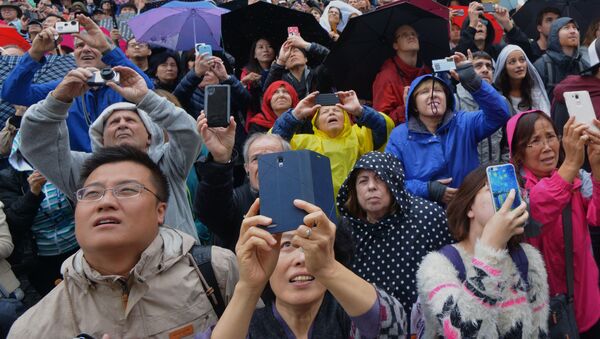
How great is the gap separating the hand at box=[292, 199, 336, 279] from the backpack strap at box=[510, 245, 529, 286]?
1.20 meters

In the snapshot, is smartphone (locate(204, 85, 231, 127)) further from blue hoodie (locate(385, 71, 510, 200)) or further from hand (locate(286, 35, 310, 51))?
hand (locate(286, 35, 310, 51))

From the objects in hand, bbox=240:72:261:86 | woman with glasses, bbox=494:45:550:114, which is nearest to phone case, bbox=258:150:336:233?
woman with glasses, bbox=494:45:550:114

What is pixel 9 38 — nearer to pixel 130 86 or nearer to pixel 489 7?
pixel 130 86

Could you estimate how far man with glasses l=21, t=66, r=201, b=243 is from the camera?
10.5ft

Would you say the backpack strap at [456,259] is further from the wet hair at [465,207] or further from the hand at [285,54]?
the hand at [285,54]

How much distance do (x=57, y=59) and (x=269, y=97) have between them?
7.51 ft

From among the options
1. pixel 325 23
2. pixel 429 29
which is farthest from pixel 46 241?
pixel 325 23

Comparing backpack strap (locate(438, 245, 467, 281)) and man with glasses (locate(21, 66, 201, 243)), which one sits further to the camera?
man with glasses (locate(21, 66, 201, 243))

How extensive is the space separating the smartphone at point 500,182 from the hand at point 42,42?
351 centimetres

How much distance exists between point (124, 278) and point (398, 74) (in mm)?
3790

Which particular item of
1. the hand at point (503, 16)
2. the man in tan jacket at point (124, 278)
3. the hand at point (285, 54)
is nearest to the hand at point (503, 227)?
the man in tan jacket at point (124, 278)

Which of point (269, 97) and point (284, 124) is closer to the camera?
point (284, 124)

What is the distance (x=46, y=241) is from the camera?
172 inches

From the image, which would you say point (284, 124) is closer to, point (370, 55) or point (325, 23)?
point (370, 55)
